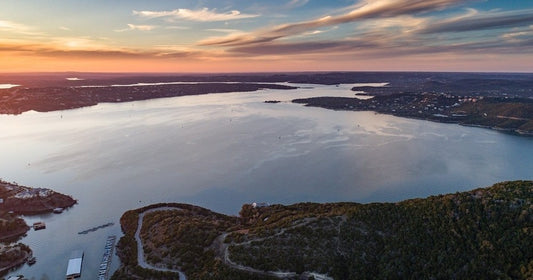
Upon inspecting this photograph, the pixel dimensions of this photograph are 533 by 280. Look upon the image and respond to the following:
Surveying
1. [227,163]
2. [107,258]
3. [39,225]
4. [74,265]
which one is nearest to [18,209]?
[39,225]

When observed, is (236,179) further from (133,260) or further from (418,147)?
(418,147)

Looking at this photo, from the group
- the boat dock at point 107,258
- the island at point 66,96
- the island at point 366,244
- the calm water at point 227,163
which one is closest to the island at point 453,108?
the calm water at point 227,163

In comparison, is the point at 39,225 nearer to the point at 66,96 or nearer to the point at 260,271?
the point at 260,271

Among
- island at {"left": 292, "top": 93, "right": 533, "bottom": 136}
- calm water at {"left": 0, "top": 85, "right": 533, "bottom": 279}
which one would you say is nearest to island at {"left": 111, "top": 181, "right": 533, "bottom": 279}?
calm water at {"left": 0, "top": 85, "right": 533, "bottom": 279}

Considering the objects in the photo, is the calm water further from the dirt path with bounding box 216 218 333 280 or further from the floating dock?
the dirt path with bounding box 216 218 333 280

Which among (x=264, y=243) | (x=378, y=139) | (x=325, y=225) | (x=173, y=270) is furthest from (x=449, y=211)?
(x=378, y=139)

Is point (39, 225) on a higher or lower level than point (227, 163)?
lower

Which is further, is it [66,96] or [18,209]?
[66,96]
